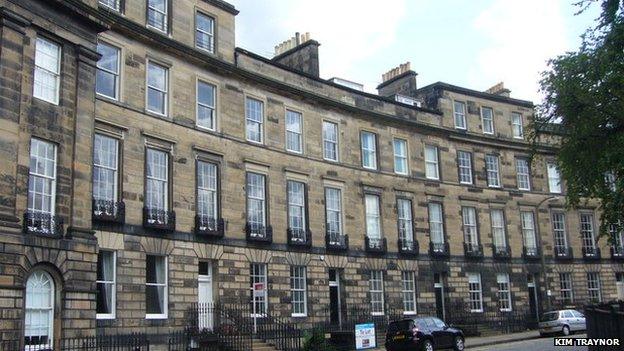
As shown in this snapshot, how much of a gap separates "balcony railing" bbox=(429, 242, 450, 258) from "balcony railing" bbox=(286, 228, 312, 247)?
886 cm

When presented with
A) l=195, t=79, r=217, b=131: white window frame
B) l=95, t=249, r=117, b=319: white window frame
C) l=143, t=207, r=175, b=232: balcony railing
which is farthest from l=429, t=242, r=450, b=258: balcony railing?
l=95, t=249, r=117, b=319: white window frame

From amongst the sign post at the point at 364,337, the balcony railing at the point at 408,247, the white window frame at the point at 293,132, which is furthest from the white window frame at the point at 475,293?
the sign post at the point at 364,337

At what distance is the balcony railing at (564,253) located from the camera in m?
43.3

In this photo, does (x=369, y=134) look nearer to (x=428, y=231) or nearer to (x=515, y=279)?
(x=428, y=231)

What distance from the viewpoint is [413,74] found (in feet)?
139

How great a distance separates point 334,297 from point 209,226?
842 cm

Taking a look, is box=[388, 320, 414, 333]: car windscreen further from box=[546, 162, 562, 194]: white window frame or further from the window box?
the window box

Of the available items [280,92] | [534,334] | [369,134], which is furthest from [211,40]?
[534,334]

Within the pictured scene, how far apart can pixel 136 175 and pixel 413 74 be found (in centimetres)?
2293

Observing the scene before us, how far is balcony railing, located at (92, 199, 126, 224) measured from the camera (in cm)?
2223

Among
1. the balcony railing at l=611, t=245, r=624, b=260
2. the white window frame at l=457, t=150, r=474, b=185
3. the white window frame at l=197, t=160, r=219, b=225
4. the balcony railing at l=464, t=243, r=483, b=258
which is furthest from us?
the balcony railing at l=611, t=245, r=624, b=260

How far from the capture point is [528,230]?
42.7 metres

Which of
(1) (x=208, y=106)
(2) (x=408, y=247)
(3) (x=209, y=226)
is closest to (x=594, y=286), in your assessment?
(2) (x=408, y=247)

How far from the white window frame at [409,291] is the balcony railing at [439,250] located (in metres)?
1.95
